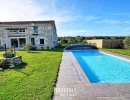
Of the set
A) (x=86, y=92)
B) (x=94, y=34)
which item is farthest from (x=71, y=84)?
(x=94, y=34)

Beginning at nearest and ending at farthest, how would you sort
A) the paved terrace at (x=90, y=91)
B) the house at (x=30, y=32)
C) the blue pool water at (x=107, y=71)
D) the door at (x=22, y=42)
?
the paved terrace at (x=90, y=91), the blue pool water at (x=107, y=71), the house at (x=30, y=32), the door at (x=22, y=42)

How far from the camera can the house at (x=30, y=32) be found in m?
26.0

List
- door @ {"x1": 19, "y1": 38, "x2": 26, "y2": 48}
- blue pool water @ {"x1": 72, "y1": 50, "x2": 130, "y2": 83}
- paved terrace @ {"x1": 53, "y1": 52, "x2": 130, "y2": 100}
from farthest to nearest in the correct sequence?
door @ {"x1": 19, "y1": 38, "x2": 26, "y2": 48} → blue pool water @ {"x1": 72, "y1": 50, "x2": 130, "y2": 83} → paved terrace @ {"x1": 53, "y1": 52, "x2": 130, "y2": 100}

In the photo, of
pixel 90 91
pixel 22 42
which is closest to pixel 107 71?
pixel 90 91

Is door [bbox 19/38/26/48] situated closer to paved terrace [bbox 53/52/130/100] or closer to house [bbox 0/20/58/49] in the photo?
house [bbox 0/20/58/49]

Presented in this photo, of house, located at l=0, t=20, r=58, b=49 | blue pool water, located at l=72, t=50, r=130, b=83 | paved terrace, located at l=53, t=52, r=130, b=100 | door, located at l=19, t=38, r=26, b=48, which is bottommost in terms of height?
blue pool water, located at l=72, t=50, r=130, b=83

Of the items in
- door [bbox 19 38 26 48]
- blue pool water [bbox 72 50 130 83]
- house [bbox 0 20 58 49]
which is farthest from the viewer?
door [bbox 19 38 26 48]

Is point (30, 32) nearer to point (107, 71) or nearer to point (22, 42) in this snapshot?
point (22, 42)

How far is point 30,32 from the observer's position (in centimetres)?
2622

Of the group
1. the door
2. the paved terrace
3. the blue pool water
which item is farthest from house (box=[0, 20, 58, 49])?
the paved terrace

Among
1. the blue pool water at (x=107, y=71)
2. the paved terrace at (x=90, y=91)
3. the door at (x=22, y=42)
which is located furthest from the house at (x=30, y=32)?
the paved terrace at (x=90, y=91)

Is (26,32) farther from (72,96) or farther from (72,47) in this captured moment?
(72,96)

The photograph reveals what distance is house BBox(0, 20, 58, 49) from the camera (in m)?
26.0

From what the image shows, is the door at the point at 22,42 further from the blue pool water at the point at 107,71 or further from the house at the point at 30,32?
the blue pool water at the point at 107,71
